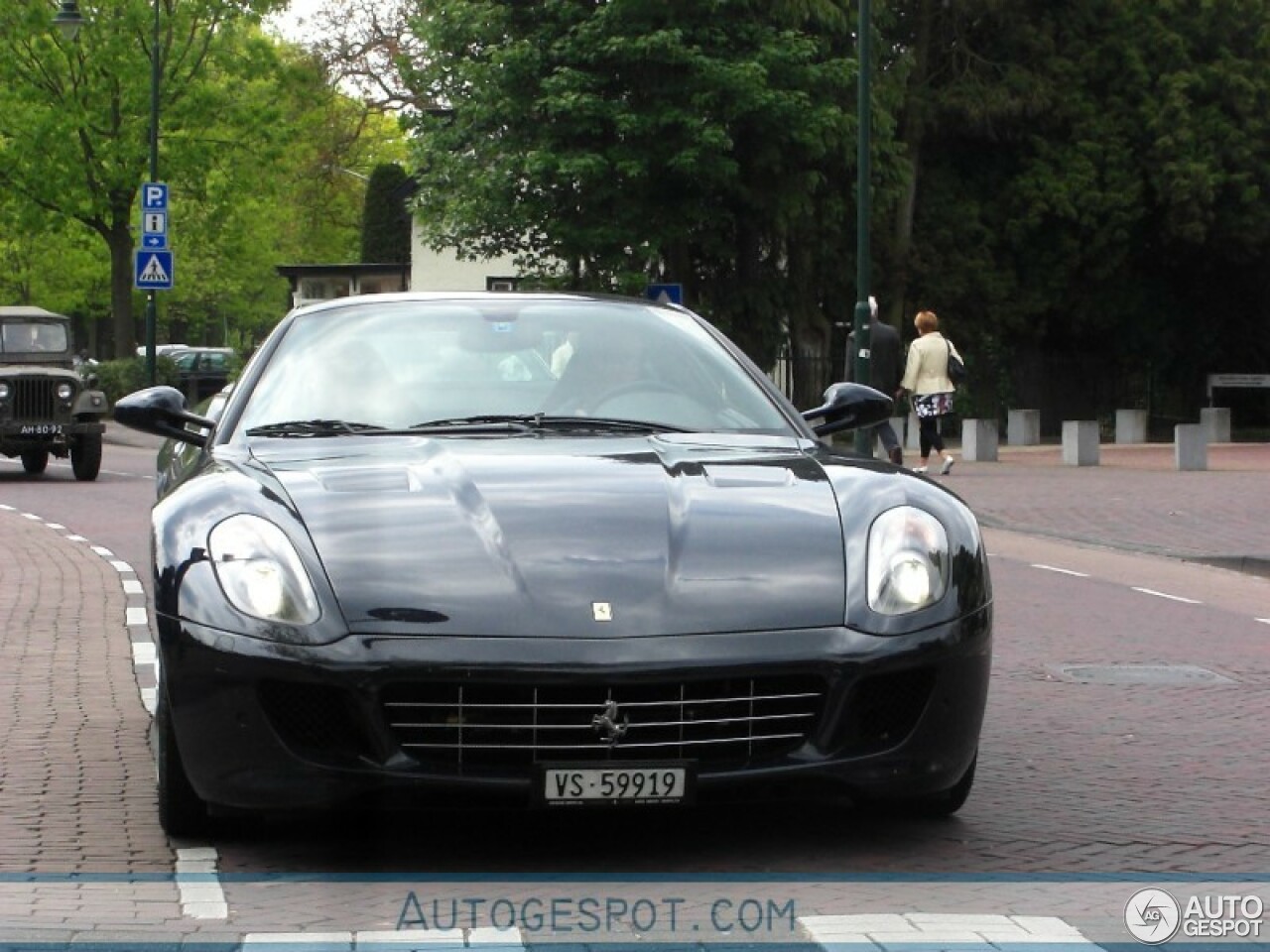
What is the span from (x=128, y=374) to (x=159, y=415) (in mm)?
42898

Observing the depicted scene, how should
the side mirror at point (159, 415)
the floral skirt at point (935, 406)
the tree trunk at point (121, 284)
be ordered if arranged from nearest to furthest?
the side mirror at point (159, 415) → the floral skirt at point (935, 406) → the tree trunk at point (121, 284)

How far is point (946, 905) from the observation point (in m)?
5.22

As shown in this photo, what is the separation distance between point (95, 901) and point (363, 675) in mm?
778

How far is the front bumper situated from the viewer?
5.34m

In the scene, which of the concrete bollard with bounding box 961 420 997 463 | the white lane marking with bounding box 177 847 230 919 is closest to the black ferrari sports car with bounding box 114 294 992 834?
the white lane marking with bounding box 177 847 230 919

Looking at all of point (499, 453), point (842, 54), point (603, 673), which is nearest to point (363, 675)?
point (603, 673)

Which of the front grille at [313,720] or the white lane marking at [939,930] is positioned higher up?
the front grille at [313,720]

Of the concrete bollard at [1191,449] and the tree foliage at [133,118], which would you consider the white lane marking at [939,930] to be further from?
the tree foliage at [133,118]

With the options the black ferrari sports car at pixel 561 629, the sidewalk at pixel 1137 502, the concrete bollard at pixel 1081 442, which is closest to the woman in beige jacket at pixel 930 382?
the sidewalk at pixel 1137 502

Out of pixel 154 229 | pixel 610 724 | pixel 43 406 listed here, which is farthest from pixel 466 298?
pixel 154 229

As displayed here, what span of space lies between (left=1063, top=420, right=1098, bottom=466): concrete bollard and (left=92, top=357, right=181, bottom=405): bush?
2179cm

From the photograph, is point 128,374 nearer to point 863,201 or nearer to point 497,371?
point 863,201

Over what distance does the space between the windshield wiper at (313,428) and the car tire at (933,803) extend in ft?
5.61

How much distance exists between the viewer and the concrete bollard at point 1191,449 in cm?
2969
